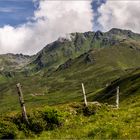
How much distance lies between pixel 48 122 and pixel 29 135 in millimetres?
1975

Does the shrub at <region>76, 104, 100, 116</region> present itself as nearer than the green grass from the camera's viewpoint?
No

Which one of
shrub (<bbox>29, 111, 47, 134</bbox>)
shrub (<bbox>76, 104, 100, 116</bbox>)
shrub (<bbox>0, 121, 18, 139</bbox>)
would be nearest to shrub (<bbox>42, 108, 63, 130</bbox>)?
shrub (<bbox>29, 111, 47, 134</bbox>)

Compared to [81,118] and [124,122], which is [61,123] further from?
[124,122]

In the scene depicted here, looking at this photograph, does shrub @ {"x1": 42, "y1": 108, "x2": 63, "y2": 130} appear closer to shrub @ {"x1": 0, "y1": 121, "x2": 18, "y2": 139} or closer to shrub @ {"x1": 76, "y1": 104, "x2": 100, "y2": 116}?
shrub @ {"x1": 0, "y1": 121, "x2": 18, "y2": 139}

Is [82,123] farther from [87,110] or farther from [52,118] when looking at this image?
[87,110]

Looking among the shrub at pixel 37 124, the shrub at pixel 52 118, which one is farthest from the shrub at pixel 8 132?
the shrub at pixel 52 118

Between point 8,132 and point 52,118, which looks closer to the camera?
point 8,132

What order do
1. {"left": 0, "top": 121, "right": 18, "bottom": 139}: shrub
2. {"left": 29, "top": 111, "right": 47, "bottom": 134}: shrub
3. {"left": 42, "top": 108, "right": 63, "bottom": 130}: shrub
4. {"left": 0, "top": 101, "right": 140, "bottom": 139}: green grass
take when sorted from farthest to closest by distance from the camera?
{"left": 42, "top": 108, "right": 63, "bottom": 130}: shrub < {"left": 29, "top": 111, "right": 47, "bottom": 134}: shrub < {"left": 0, "top": 121, "right": 18, "bottom": 139}: shrub < {"left": 0, "top": 101, "right": 140, "bottom": 139}: green grass

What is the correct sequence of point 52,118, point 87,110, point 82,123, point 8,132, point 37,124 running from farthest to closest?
point 87,110
point 82,123
point 52,118
point 37,124
point 8,132

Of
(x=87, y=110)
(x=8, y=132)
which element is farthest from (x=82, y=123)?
(x=8, y=132)

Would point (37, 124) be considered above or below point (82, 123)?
above

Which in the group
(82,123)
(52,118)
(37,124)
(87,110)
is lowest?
(82,123)

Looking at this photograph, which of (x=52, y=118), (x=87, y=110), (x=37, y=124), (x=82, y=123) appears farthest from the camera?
(x=87, y=110)

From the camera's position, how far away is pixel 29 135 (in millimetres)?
28281
